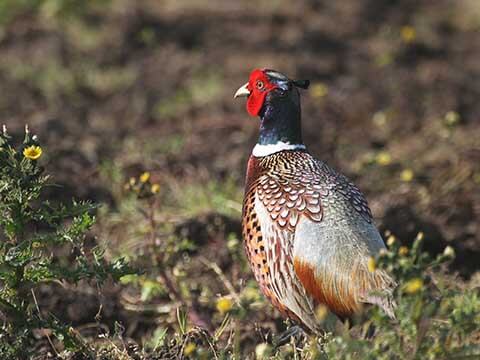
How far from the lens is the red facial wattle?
4383mm

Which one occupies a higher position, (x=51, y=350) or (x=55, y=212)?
(x=55, y=212)

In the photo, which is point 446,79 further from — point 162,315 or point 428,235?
point 162,315

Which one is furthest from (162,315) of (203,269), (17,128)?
(17,128)

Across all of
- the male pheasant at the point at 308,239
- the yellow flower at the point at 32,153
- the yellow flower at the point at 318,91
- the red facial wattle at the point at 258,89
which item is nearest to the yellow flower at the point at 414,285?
the male pheasant at the point at 308,239

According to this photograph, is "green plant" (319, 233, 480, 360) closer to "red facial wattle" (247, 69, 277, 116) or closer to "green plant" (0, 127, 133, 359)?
"green plant" (0, 127, 133, 359)

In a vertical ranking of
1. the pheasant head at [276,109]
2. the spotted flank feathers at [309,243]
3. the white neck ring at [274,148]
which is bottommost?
the spotted flank feathers at [309,243]

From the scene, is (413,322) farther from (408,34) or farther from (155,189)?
(408,34)

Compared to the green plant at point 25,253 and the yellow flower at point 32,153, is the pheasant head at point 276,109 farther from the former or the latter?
the yellow flower at point 32,153

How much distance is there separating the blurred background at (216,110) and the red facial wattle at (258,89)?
0.68 meters

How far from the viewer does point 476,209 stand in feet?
19.3

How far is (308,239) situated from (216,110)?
3.87 m

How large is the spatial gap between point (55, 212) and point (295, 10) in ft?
20.4

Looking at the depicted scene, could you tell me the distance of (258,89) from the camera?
4.41 metres

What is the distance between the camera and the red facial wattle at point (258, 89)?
438cm
